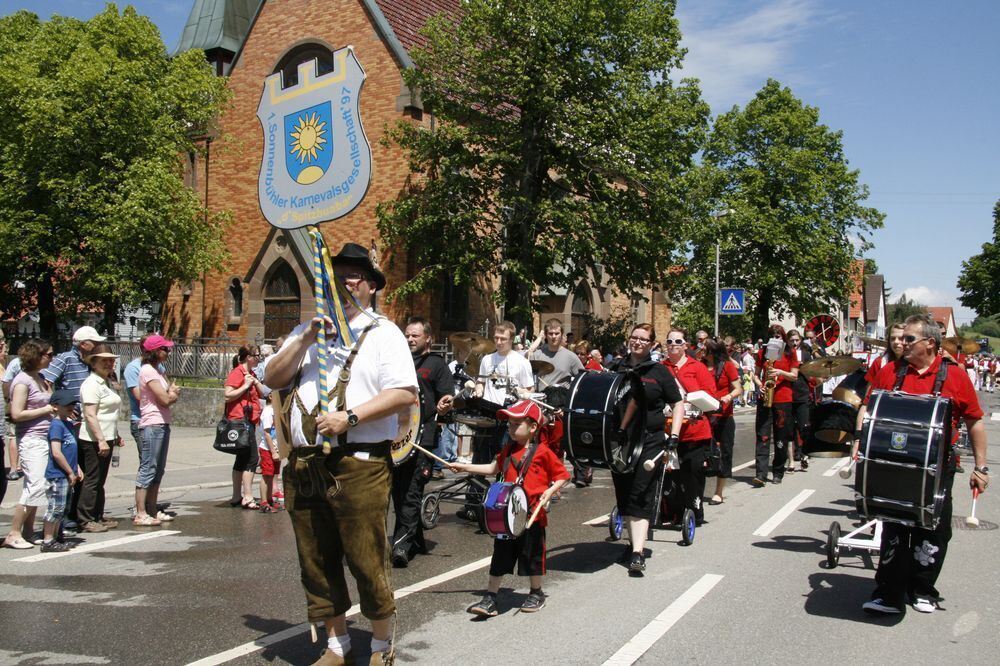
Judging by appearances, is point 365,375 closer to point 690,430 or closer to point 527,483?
point 527,483

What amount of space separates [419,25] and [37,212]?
1240 centimetres

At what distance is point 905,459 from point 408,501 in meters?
3.69

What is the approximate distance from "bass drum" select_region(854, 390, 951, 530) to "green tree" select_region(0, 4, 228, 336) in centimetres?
2132

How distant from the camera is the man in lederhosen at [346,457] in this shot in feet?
13.9

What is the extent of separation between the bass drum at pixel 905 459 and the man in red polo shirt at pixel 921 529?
22 centimetres

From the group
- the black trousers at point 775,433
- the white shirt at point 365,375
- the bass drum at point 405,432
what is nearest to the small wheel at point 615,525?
the bass drum at point 405,432

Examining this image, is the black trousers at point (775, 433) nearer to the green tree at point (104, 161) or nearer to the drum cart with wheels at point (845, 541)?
the drum cart with wheels at point (845, 541)

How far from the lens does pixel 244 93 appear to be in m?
28.4

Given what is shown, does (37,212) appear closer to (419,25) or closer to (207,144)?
(207,144)

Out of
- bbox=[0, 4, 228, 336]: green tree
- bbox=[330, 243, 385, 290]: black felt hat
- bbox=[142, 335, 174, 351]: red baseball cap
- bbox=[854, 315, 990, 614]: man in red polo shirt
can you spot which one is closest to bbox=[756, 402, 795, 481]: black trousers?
bbox=[854, 315, 990, 614]: man in red polo shirt

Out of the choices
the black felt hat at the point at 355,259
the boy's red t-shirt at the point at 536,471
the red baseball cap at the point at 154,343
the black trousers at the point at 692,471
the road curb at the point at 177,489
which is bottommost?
the road curb at the point at 177,489

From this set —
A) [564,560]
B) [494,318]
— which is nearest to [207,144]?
[494,318]

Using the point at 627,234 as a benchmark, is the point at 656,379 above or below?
below

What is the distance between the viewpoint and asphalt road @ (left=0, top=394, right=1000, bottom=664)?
4926 mm
